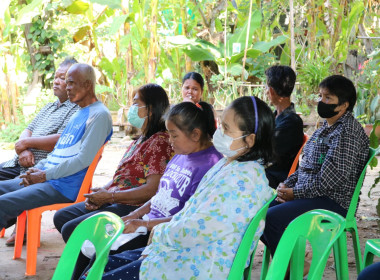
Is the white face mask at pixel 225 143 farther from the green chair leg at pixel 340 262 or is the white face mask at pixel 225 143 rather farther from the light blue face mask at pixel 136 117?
the light blue face mask at pixel 136 117

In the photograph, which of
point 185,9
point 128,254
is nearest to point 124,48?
point 185,9

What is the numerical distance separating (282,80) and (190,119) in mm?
1114

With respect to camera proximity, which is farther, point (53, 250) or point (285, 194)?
point (53, 250)

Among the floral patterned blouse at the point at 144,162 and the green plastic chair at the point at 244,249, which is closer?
the green plastic chair at the point at 244,249

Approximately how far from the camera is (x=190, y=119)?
247 centimetres

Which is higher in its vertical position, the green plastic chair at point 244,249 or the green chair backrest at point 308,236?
the green chair backrest at point 308,236

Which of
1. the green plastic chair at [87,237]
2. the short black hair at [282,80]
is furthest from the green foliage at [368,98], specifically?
the green plastic chair at [87,237]

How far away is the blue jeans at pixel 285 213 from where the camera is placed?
272cm

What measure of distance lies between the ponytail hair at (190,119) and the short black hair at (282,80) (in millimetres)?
980

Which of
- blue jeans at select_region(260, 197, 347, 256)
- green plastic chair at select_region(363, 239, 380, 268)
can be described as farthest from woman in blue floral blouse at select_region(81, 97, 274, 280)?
blue jeans at select_region(260, 197, 347, 256)

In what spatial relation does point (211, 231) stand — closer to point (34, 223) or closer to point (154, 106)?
point (154, 106)

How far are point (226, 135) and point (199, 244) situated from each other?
0.47 metres

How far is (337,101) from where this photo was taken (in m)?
2.91

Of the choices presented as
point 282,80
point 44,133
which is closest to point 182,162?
point 282,80
